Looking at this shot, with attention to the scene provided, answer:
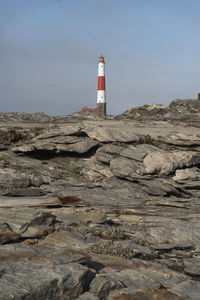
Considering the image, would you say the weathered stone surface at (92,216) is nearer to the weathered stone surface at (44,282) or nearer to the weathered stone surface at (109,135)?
the weathered stone surface at (44,282)

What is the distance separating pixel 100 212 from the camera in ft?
42.2

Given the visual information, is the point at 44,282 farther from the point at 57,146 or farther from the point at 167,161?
the point at 57,146

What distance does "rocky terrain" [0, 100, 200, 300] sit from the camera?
712 cm

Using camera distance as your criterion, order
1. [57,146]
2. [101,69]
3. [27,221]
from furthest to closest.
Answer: [101,69], [57,146], [27,221]

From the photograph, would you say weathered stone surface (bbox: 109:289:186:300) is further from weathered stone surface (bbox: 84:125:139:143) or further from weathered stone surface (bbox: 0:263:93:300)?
weathered stone surface (bbox: 84:125:139:143)

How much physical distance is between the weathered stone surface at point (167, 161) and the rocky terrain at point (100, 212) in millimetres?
56

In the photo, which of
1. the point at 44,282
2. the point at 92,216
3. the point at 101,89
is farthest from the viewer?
the point at 101,89

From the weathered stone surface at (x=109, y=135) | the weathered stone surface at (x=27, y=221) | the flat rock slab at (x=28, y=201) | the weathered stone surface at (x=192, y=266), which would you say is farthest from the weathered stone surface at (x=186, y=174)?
the weathered stone surface at (x=27, y=221)

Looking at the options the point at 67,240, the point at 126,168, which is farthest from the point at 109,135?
the point at 67,240

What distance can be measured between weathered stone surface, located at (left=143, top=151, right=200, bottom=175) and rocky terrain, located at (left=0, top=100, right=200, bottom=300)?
0.18 feet

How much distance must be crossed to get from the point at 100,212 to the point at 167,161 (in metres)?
7.84

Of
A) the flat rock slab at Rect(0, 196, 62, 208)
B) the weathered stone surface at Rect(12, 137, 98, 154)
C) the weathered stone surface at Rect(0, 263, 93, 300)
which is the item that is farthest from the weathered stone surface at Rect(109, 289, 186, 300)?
the weathered stone surface at Rect(12, 137, 98, 154)

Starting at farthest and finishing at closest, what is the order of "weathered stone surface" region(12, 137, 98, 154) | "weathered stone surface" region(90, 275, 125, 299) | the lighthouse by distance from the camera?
the lighthouse < "weathered stone surface" region(12, 137, 98, 154) < "weathered stone surface" region(90, 275, 125, 299)

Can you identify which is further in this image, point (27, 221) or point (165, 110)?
point (165, 110)
